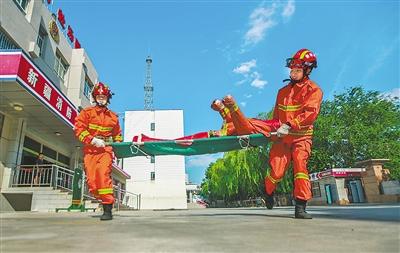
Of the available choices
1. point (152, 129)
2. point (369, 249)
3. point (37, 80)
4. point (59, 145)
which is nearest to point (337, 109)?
point (152, 129)

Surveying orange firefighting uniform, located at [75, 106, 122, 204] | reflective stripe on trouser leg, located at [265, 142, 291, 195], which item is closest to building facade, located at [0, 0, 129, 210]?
orange firefighting uniform, located at [75, 106, 122, 204]

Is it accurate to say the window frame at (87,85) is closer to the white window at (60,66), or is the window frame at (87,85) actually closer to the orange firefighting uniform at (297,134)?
the white window at (60,66)

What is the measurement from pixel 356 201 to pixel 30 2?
2398 centimetres

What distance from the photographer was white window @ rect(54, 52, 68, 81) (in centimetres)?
1728

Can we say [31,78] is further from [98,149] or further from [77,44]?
[77,44]

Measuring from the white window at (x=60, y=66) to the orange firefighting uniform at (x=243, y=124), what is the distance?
14.6 m

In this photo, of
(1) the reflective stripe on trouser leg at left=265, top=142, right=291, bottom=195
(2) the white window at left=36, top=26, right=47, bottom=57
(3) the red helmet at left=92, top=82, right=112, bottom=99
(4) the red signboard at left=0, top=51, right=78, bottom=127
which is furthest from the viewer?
(2) the white window at left=36, top=26, right=47, bottom=57

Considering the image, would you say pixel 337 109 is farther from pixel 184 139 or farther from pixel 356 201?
pixel 184 139

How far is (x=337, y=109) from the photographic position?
1228 inches

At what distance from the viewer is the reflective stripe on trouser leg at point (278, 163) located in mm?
4770

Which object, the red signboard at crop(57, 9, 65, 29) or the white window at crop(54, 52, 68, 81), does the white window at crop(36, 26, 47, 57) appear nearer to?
the white window at crop(54, 52, 68, 81)

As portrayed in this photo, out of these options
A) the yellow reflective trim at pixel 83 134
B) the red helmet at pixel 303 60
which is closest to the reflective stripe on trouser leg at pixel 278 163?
the red helmet at pixel 303 60

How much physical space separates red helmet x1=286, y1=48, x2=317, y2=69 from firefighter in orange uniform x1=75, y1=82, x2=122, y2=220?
308 cm

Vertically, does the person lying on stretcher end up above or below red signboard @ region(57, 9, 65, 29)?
below
